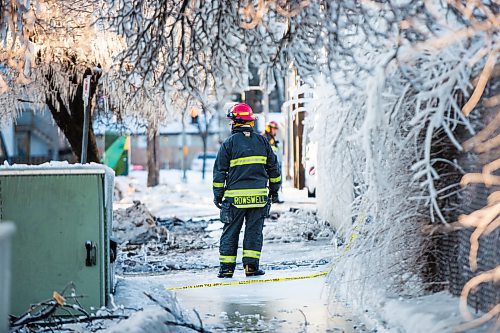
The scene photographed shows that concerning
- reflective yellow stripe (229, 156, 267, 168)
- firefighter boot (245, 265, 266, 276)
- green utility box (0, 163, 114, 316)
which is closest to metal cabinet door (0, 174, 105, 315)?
green utility box (0, 163, 114, 316)

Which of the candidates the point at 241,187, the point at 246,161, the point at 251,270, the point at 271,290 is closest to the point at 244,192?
the point at 241,187

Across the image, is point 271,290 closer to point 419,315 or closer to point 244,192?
point 244,192

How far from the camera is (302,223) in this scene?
1512 centimetres

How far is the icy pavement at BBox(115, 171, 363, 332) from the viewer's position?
7.65 metres

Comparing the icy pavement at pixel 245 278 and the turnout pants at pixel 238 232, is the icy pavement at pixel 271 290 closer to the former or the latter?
the icy pavement at pixel 245 278

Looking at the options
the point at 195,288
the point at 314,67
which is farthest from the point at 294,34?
the point at 195,288

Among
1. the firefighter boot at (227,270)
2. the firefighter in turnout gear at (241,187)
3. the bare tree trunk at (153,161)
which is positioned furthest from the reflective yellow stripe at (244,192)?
the bare tree trunk at (153,161)

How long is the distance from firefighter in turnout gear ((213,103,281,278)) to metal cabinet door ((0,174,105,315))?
272cm

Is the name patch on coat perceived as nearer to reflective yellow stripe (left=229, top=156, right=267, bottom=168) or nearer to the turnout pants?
the turnout pants

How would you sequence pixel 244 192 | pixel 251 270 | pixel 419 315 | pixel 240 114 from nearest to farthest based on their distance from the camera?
pixel 419 315, pixel 244 192, pixel 240 114, pixel 251 270

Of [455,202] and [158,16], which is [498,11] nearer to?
[455,202]

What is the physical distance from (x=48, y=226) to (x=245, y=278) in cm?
331

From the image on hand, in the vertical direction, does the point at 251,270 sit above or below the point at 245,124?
below

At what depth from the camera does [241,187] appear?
9.75 m
